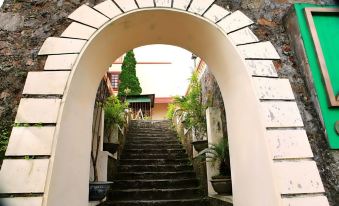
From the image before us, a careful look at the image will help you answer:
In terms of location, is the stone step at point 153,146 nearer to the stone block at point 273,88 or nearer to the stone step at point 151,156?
the stone step at point 151,156

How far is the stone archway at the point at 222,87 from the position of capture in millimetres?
2053

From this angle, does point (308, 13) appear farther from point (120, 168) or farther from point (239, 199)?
point (120, 168)

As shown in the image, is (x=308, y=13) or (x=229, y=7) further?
(x=229, y=7)

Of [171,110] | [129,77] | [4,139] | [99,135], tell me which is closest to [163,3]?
[4,139]

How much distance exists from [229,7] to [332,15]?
3.37 feet

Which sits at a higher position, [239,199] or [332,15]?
[332,15]

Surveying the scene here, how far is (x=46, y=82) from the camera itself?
7.68 ft

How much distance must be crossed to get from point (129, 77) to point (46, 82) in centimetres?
1580

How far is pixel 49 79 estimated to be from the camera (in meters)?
2.35

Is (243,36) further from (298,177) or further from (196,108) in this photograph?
(196,108)

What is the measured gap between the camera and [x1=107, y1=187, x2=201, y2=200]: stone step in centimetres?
559

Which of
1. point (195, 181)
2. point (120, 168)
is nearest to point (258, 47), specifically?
point (195, 181)

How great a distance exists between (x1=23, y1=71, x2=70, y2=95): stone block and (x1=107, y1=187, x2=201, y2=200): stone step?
380 cm

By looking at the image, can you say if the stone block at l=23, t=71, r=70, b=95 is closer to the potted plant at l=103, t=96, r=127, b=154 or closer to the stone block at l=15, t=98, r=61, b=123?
the stone block at l=15, t=98, r=61, b=123
